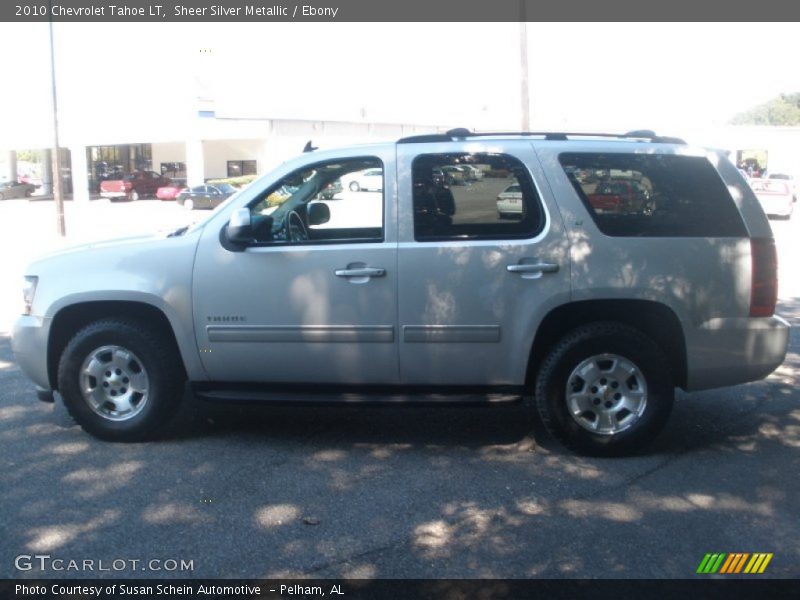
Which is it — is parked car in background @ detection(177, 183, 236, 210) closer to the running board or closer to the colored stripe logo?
the running board

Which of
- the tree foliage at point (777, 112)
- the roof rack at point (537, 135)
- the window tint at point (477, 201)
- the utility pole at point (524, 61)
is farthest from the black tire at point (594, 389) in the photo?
the tree foliage at point (777, 112)

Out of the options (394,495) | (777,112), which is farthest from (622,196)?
(777,112)

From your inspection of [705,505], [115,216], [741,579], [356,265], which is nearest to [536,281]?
[356,265]

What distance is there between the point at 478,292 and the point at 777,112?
99976 mm

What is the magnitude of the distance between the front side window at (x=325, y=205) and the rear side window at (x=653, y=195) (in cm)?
132

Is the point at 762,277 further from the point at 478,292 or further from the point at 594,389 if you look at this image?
the point at 478,292

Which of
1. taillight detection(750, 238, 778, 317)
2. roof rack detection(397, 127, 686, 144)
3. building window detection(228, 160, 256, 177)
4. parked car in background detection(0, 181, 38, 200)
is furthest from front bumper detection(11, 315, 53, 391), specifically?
parked car in background detection(0, 181, 38, 200)

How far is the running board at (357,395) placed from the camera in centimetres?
586

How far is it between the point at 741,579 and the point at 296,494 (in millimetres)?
2448

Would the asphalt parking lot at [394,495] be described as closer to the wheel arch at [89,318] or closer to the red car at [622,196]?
the wheel arch at [89,318]

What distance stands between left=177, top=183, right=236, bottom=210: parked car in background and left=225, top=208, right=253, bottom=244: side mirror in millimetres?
36921

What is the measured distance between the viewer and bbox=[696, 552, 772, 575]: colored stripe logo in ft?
14.2

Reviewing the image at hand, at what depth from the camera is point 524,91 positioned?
65.0 ft

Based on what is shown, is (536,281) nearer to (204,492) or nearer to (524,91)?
(204,492)
